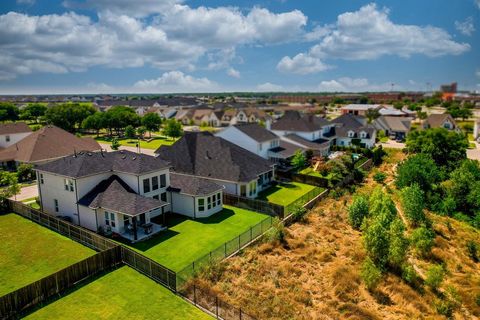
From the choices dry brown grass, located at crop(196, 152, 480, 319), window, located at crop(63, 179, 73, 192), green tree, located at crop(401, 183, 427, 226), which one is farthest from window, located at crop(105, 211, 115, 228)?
green tree, located at crop(401, 183, 427, 226)

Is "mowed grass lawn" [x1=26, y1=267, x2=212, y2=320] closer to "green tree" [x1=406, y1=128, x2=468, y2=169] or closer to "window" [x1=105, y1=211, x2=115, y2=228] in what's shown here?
"window" [x1=105, y1=211, x2=115, y2=228]

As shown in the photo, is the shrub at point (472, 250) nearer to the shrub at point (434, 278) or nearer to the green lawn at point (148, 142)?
the shrub at point (434, 278)

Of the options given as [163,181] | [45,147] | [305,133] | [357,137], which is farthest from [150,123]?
[163,181]

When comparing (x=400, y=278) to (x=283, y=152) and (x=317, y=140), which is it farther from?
(x=317, y=140)

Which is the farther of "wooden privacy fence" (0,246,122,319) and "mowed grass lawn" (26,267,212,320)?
"mowed grass lawn" (26,267,212,320)

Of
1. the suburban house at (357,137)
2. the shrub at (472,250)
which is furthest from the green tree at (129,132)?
the shrub at (472,250)

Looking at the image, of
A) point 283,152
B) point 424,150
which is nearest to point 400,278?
point 283,152

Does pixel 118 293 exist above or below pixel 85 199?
below
